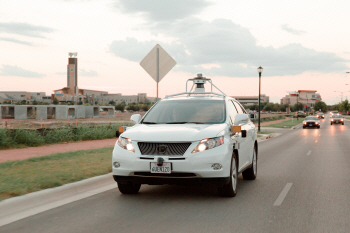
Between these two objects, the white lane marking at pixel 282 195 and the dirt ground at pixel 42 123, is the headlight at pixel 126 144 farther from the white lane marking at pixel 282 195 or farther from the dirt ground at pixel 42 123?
the dirt ground at pixel 42 123

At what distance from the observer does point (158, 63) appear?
11180 mm

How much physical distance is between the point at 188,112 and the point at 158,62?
3.80 m

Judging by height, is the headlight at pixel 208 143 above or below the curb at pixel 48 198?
above

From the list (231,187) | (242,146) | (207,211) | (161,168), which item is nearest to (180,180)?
(161,168)

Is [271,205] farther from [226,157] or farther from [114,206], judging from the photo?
[114,206]

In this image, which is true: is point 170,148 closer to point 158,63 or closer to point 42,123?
point 158,63

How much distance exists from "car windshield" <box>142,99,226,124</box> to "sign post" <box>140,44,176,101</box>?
10.1 ft

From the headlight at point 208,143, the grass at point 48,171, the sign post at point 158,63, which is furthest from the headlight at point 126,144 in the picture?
the sign post at point 158,63

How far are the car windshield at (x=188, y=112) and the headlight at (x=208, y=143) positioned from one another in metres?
0.90

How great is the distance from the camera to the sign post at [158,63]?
36.5ft

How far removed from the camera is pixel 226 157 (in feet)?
21.4

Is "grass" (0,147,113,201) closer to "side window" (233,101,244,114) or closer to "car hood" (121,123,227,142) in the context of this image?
"car hood" (121,123,227,142)

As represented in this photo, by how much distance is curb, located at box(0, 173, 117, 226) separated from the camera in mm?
5777

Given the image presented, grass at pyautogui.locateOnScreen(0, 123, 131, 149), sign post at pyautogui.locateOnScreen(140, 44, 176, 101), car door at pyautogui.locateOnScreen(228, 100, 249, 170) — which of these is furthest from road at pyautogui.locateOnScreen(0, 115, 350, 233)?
grass at pyautogui.locateOnScreen(0, 123, 131, 149)
